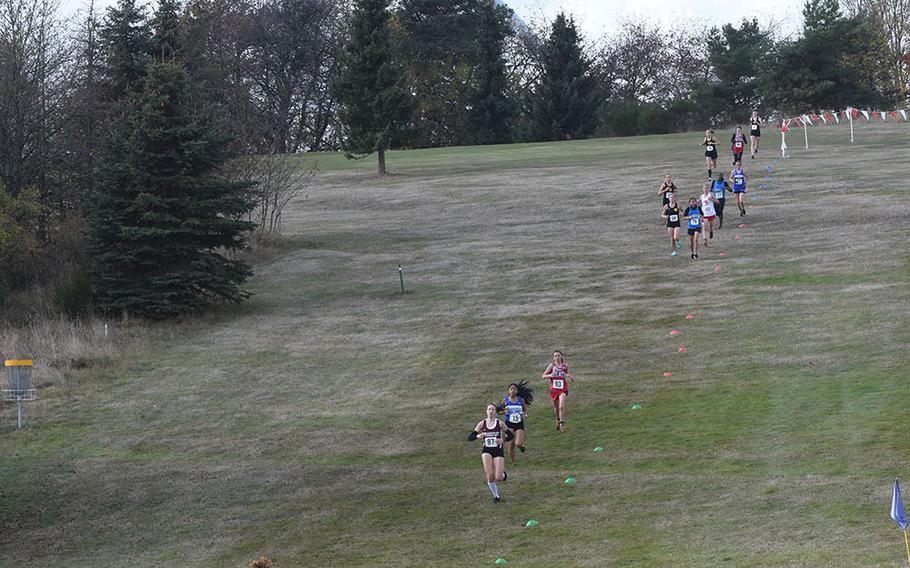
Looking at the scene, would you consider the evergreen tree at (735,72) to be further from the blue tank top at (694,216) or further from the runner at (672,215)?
the blue tank top at (694,216)

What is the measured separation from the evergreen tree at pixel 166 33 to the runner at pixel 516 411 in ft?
99.5

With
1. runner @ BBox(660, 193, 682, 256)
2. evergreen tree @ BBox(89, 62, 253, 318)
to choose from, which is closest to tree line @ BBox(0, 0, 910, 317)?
evergreen tree @ BBox(89, 62, 253, 318)

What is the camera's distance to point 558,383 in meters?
26.4

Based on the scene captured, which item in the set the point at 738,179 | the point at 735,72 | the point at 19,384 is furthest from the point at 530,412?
the point at 735,72

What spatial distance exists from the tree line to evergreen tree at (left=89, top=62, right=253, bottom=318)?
2.6 inches

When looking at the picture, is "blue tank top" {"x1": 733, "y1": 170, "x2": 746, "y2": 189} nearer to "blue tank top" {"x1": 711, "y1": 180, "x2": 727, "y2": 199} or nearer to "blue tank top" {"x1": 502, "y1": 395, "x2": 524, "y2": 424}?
"blue tank top" {"x1": 711, "y1": 180, "x2": 727, "y2": 199}

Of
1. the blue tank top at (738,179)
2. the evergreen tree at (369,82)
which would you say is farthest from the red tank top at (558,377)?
the evergreen tree at (369,82)

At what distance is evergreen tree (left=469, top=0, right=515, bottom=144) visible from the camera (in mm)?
90125

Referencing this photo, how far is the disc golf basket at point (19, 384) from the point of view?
30672 millimetres

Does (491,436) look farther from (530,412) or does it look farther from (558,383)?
(530,412)

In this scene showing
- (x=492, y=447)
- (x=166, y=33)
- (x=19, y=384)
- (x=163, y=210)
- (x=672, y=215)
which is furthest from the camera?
(x=166, y=33)

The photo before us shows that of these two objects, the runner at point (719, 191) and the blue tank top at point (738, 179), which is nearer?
the runner at point (719, 191)

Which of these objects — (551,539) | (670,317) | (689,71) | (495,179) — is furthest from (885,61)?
(551,539)

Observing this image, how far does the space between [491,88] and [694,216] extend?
54458mm
